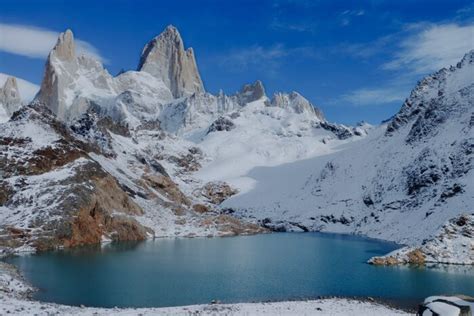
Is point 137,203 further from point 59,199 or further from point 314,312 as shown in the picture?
point 314,312

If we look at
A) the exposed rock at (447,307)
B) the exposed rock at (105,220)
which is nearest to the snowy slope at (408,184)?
the exposed rock at (105,220)

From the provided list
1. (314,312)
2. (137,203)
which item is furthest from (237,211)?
(314,312)

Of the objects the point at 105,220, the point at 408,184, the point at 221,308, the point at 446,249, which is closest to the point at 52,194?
the point at 105,220

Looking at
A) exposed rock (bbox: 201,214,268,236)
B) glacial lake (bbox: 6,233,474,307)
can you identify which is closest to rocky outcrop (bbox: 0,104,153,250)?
glacial lake (bbox: 6,233,474,307)

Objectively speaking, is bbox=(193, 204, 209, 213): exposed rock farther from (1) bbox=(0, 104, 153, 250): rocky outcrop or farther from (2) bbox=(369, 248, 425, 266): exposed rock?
(2) bbox=(369, 248, 425, 266): exposed rock

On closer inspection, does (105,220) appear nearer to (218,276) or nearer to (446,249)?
(218,276)

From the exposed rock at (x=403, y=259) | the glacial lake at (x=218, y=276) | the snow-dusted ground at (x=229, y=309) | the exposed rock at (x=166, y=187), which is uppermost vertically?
the exposed rock at (x=166, y=187)

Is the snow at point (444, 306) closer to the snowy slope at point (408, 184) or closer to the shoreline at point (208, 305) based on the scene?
the shoreline at point (208, 305)

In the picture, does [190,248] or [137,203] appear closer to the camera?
[190,248]
